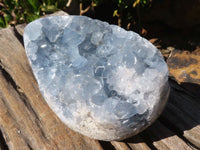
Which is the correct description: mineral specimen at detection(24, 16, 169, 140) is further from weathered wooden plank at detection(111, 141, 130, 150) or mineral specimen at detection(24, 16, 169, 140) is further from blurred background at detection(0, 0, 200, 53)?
blurred background at detection(0, 0, 200, 53)

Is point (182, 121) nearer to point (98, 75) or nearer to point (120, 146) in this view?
point (120, 146)

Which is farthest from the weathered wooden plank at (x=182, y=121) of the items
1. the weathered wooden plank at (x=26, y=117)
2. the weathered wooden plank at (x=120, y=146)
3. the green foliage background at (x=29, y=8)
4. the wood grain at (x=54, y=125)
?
the green foliage background at (x=29, y=8)

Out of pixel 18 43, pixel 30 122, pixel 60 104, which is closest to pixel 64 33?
pixel 60 104

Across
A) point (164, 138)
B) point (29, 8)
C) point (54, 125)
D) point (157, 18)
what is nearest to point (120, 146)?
point (164, 138)

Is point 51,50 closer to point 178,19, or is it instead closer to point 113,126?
point 113,126

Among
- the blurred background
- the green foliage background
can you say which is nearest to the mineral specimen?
the green foliage background

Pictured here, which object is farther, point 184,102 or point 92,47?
point 184,102
